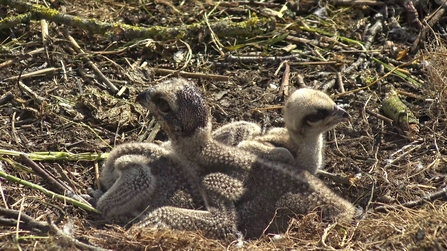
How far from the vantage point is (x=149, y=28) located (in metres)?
8.27

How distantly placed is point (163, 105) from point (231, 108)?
4.75 feet

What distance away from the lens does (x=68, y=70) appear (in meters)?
7.98

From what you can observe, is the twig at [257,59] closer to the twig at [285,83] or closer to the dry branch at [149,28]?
the twig at [285,83]

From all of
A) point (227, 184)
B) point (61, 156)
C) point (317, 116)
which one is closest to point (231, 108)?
point (317, 116)

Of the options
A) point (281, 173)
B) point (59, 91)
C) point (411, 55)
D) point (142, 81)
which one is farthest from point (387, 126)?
point (59, 91)

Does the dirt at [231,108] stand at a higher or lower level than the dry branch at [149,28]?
lower

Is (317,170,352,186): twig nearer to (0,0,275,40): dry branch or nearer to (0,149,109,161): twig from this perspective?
(0,149,109,161): twig

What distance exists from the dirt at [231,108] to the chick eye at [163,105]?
948mm

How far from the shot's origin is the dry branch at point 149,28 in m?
8.18

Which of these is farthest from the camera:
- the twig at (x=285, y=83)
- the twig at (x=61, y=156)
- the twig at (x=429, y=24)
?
the twig at (x=429, y=24)

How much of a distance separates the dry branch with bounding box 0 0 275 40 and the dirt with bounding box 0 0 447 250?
11 centimetres

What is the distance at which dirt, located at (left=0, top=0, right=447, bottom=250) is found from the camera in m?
6.02

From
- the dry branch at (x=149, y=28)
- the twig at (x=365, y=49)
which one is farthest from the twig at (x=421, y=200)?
the dry branch at (x=149, y=28)

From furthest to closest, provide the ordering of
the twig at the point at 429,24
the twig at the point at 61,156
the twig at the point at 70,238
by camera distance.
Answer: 1. the twig at the point at 429,24
2. the twig at the point at 61,156
3. the twig at the point at 70,238
